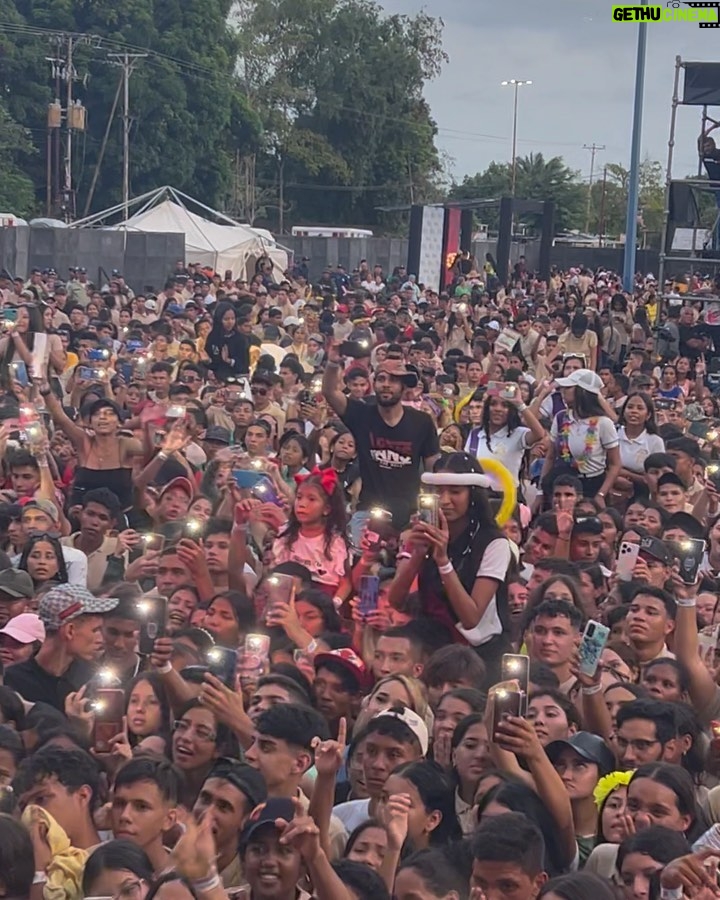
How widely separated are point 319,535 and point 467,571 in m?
1.33

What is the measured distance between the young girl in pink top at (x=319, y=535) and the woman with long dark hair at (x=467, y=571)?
1.03 metres

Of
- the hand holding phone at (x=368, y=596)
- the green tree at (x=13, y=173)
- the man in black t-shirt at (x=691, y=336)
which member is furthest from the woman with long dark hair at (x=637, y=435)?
the green tree at (x=13, y=173)

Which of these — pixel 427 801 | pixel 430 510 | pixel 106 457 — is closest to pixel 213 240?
pixel 106 457

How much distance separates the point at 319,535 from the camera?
26.1 feet

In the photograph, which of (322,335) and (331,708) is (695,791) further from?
(322,335)

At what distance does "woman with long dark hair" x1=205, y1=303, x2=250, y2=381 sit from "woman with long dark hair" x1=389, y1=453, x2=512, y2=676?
27.8 feet

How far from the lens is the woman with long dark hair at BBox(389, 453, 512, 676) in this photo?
6.73 m

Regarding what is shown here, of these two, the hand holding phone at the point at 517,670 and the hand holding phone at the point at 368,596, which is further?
the hand holding phone at the point at 368,596

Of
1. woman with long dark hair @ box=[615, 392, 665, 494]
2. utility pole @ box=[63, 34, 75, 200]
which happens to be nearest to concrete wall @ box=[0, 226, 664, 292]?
utility pole @ box=[63, 34, 75, 200]

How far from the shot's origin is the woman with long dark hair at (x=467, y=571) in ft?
22.1

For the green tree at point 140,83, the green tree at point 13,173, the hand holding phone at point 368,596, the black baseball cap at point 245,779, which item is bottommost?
the black baseball cap at point 245,779

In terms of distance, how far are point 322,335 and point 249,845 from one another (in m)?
13.6

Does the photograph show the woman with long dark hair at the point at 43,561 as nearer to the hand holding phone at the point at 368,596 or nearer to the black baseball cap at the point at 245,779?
the hand holding phone at the point at 368,596

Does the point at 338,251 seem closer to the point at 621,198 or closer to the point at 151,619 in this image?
the point at 151,619
